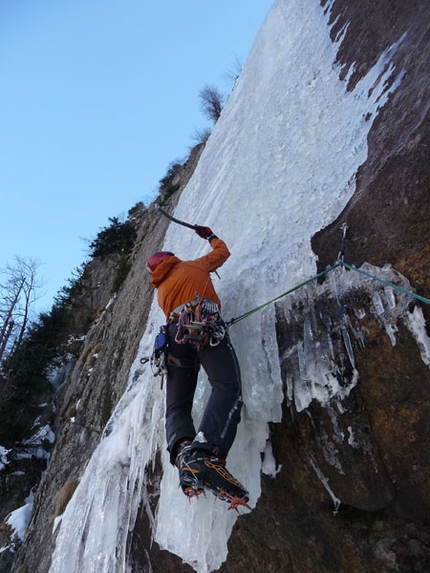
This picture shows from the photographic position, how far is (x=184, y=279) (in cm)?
386

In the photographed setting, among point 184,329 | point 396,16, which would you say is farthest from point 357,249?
point 396,16

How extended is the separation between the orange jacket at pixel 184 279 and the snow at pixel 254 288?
288mm

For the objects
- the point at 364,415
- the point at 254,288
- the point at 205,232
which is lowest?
the point at 364,415

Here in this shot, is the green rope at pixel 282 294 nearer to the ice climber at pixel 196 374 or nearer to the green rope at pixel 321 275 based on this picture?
the green rope at pixel 321 275

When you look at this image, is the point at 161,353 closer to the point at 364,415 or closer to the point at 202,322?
the point at 202,322

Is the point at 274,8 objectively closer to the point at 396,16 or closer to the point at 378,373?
the point at 396,16

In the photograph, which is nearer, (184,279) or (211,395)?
(211,395)

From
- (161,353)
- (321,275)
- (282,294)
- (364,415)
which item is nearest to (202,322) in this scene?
(161,353)

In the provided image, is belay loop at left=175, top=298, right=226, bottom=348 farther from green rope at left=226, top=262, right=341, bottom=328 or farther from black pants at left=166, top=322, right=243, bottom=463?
green rope at left=226, top=262, right=341, bottom=328

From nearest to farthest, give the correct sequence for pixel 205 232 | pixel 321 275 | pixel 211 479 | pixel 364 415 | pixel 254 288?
pixel 211 479
pixel 364 415
pixel 321 275
pixel 254 288
pixel 205 232

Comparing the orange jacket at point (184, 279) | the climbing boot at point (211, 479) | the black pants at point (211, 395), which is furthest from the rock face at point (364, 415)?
the orange jacket at point (184, 279)

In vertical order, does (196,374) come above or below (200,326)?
below

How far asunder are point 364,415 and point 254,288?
1.47 metres

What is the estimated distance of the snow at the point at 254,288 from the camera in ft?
10.3
